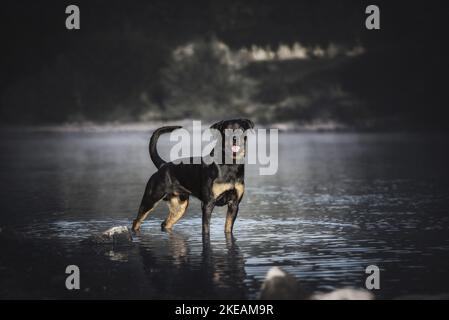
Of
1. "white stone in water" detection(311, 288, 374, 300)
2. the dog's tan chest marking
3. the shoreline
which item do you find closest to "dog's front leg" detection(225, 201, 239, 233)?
the dog's tan chest marking

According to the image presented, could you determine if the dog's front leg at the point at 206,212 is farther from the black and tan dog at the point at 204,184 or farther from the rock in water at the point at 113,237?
the rock in water at the point at 113,237

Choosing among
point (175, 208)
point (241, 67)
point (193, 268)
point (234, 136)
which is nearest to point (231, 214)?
point (175, 208)

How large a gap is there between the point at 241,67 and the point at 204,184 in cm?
8030

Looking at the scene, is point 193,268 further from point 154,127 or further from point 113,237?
point 154,127

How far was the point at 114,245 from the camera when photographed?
48.9 feet

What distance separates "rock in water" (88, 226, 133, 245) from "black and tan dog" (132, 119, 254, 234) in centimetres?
78

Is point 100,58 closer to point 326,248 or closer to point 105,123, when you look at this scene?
point 105,123

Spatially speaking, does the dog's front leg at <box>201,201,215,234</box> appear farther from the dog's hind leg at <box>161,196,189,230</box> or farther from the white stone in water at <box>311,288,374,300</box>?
A: the white stone in water at <box>311,288,374,300</box>

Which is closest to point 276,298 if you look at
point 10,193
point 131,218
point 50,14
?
point 131,218

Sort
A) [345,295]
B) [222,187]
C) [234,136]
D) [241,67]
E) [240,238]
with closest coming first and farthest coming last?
[345,295] → [234,136] → [222,187] → [240,238] → [241,67]

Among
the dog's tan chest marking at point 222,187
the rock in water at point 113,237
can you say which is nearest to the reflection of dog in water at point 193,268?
the rock in water at point 113,237

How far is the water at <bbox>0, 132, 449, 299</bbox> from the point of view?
11.9 meters

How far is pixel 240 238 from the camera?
1568 cm

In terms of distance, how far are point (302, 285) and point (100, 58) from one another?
93.0m
